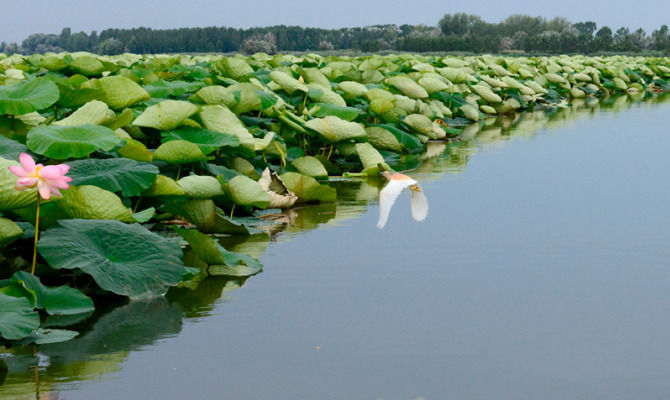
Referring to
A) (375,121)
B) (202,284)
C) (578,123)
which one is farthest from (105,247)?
(578,123)

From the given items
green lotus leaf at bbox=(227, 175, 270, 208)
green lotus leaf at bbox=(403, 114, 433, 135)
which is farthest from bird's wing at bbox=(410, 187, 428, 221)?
green lotus leaf at bbox=(403, 114, 433, 135)

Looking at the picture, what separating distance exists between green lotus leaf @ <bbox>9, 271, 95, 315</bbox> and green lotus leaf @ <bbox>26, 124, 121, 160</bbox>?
48cm

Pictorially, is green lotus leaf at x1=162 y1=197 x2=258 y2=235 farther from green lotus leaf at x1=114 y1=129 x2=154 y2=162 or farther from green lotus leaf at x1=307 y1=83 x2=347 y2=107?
green lotus leaf at x1=307 y1=83 x2=347 y2=107

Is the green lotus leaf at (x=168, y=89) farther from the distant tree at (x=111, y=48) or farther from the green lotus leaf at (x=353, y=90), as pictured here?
the distant tree at (x=111, y=48)

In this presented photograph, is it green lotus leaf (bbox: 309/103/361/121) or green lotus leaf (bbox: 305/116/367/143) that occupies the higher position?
green lotus leaf (bbox: 309/103/361/121)

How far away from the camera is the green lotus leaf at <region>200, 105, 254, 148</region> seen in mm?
2566

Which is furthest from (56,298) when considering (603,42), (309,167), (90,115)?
(603,42)

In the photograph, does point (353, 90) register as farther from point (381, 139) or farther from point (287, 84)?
point (287, 84)

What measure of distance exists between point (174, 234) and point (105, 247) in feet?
1.80

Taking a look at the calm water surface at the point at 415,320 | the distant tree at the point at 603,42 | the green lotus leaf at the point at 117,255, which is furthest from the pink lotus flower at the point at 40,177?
the distant tree at the point at 603,42

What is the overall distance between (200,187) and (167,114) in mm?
381

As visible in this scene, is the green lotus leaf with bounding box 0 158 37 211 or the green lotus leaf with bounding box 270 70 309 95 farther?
the green lotus leaf with bounding box 270 70 309 95

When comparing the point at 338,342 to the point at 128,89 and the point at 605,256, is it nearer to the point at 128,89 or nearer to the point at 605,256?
the point at 605,256

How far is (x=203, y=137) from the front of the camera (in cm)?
246
